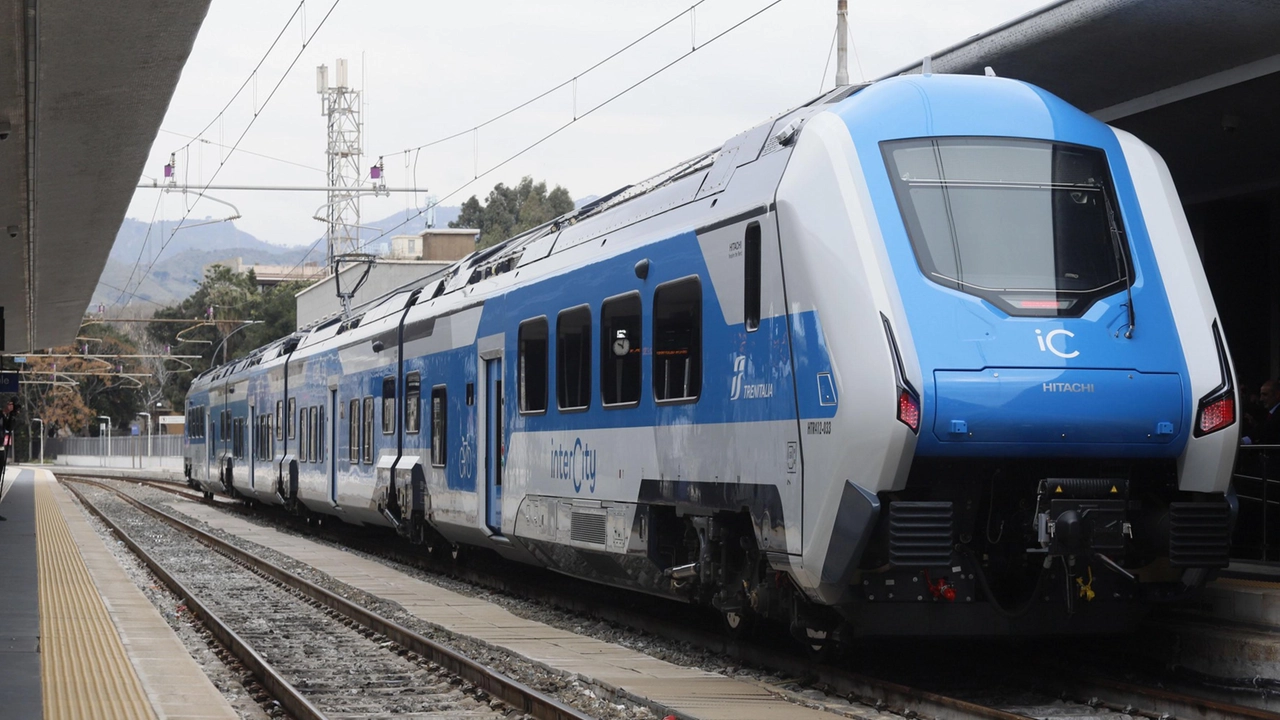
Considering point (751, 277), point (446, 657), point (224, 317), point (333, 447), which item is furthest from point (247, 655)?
point (224, 317)

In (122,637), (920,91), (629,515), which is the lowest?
(122,637)

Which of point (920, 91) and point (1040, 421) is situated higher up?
point (920, 91)

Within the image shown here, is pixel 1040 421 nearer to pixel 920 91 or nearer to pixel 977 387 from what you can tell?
pixel 977 387

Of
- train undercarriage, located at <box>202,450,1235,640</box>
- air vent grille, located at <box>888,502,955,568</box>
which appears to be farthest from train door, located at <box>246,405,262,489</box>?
air vent grille, located at <box>888,502,955,568</box>

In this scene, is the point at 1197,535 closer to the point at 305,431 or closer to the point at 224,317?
the point at 305,431

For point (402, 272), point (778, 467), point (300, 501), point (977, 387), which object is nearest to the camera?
point (977, 387)

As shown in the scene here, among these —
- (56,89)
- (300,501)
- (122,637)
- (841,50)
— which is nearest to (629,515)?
(122,637)

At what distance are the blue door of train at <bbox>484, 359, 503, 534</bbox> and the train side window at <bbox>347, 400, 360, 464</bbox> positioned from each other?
6488mm

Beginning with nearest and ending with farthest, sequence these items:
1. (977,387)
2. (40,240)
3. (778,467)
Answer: (977,387) < (778,467) < (40,240)

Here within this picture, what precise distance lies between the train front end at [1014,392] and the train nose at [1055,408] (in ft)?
0.04

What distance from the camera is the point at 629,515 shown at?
11.3m

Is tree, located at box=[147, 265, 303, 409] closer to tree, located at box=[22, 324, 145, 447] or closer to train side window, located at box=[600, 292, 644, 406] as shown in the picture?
tree, located at box=[22, 324, 145, 447]

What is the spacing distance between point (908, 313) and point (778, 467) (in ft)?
4.29

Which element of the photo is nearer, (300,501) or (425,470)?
(425,470)
